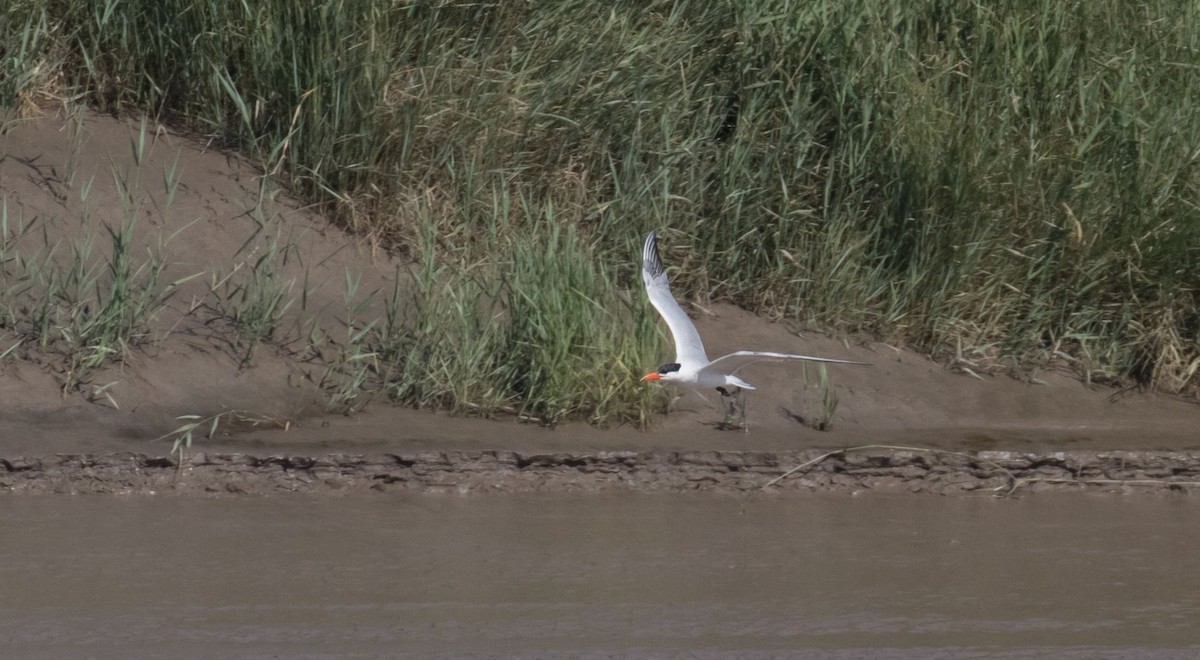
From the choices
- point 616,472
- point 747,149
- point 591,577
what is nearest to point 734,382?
point 616,472

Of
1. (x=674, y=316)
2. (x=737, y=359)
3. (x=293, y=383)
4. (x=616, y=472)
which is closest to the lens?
(x=616, y=472)

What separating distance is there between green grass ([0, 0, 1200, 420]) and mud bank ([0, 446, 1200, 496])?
3.09 ft

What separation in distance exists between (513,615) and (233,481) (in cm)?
127

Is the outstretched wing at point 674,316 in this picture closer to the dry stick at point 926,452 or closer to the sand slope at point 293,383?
the sand slope at point 293,383

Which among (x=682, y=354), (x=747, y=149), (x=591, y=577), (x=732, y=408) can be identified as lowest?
(x=732, y=408)

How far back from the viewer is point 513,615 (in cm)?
345

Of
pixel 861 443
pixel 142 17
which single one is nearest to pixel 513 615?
pixel 861 443

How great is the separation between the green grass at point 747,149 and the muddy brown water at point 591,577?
1.41 meters

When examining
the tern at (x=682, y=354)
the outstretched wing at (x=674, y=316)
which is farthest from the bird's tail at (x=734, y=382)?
the outstretched wing at (x=674, y=316)

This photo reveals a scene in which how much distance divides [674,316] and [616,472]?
23.4 inches

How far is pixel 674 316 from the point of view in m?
Result: 4.83

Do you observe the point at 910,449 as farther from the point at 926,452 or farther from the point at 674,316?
the point at 674,316

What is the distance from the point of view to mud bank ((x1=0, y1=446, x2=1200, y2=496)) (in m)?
4.28

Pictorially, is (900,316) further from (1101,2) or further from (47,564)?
(47,564)
